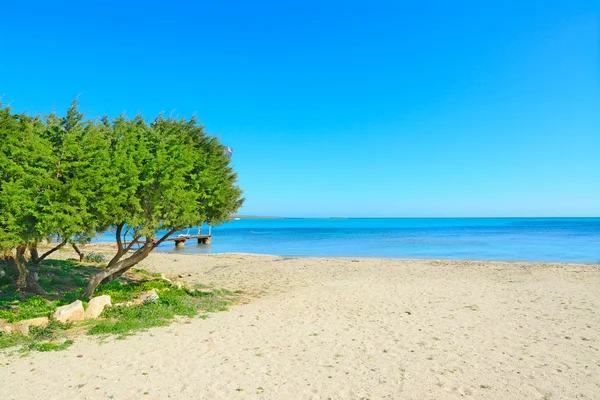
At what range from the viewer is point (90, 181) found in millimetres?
11797

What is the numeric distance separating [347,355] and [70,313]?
815 centimetres

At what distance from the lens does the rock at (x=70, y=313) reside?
431 inches

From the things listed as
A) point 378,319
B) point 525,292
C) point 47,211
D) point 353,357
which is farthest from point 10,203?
point 525,292

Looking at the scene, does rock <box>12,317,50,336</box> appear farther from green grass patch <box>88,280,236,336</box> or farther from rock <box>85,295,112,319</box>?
green grass patch <box>88,280,236,336</box>

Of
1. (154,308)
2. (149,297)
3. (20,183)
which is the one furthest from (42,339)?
(20,183)

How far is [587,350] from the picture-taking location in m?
9.05

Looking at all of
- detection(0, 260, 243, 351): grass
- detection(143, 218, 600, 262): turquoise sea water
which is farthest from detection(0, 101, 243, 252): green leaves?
detection(143, 218, 600, 262): turquoise sea water

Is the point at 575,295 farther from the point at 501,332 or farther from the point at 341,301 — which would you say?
the point at 341,301

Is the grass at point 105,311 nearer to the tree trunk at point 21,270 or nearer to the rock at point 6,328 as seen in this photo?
the rock at point 6,328

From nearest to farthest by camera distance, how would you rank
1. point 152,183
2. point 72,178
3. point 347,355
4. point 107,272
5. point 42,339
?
point 347,355 → point 42,339 → point 72,178 → point 152,183 → point 107,272

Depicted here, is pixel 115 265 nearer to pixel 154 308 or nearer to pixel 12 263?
pixel 154 308

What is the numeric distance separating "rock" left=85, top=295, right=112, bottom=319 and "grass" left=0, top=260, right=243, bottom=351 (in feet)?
0.69

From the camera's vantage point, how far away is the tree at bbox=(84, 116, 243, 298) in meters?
12.4

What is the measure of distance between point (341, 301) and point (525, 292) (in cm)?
861
